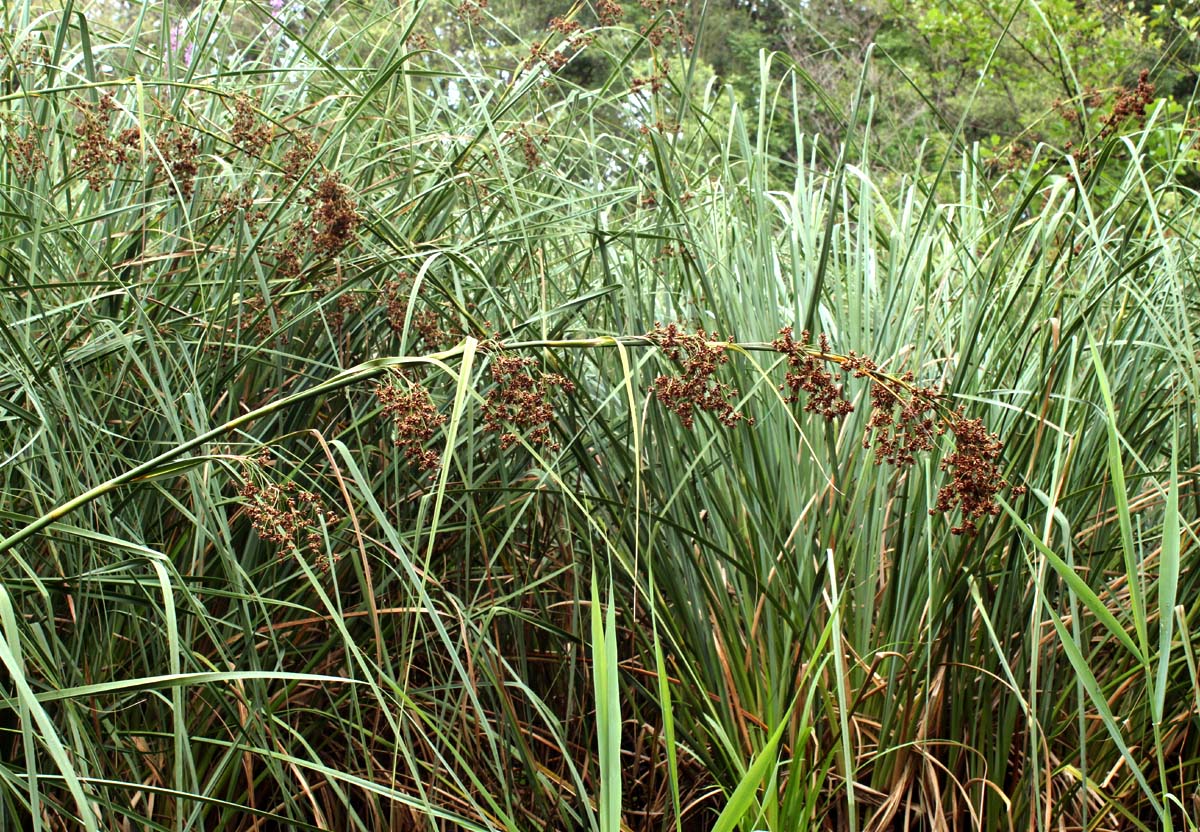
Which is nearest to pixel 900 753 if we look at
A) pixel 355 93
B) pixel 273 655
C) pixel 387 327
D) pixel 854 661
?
pixel 854 661

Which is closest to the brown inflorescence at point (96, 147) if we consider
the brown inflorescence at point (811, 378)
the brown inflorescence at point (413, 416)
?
the brown inflorescence at point (413, 416)

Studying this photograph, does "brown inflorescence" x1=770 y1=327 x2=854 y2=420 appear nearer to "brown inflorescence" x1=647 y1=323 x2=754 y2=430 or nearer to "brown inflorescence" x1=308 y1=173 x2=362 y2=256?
"brown inflorescence" x1=647 y1=323 x2=754 y2=430

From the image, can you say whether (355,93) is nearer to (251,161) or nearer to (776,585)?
(251,161)

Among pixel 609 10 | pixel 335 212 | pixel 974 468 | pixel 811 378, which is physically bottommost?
pixel 974 468

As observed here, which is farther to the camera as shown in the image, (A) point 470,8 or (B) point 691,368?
(A) point 470,8

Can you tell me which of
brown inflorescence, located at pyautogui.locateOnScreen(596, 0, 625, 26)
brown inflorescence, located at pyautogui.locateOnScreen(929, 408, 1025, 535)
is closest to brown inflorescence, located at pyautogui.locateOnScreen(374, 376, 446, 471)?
brown inflorescence, located at pyautogui.locateOnScreen(929, 408, 1025, 535)

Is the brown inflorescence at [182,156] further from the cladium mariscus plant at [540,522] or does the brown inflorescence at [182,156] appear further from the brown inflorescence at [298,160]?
the brown inflorescence at [298,160]

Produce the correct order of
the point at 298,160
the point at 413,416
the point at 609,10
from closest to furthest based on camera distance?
the point at 413,416, the point at 298,160, the point at 609,10

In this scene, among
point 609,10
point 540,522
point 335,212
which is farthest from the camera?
point 540,522

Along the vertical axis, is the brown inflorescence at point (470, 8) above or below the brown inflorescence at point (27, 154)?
above

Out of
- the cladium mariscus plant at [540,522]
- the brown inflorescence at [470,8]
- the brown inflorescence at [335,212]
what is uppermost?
the brown inflorescence at [470,8]

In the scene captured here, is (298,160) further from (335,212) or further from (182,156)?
(335,212)

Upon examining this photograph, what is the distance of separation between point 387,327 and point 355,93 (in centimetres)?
45

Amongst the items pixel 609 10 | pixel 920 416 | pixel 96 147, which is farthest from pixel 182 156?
pixel 920 416
